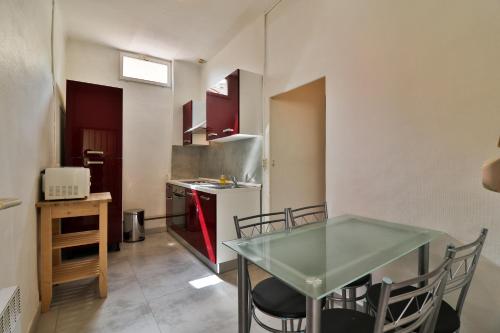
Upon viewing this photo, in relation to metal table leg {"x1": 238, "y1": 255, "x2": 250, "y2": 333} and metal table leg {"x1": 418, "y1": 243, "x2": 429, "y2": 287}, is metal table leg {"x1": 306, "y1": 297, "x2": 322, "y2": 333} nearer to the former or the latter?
metal table leg {"x1": 238, "y1": 255, "x2": 250, "y2": 333}

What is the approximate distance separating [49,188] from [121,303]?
111 centimetres

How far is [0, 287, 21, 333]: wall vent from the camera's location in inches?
32.6

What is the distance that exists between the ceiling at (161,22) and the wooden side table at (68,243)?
7.15 feet

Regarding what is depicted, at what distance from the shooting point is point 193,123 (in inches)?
153

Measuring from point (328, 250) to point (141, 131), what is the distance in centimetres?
368

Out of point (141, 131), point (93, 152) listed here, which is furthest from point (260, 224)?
point (141, 131)

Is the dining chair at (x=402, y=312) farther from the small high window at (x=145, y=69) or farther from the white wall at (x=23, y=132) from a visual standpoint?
the small high window at (x=145, y=69)

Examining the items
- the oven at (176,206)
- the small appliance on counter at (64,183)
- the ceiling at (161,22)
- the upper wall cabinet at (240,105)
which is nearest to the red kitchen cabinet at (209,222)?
the oven at (176,206)

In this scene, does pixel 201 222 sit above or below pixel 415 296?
below

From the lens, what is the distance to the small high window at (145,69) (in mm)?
3863

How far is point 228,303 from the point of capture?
6.62 feet

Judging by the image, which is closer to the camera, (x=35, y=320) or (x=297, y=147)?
(x=35, y=320)

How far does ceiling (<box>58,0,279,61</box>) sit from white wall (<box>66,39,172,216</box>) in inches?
13.7

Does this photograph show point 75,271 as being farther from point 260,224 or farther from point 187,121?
point 187,121
